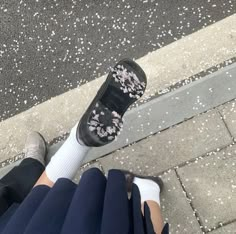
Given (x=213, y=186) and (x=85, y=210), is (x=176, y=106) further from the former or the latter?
(x=85, y=210)

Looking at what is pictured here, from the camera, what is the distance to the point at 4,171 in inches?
88.0

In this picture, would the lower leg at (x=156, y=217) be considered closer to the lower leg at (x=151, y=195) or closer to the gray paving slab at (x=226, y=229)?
the lower leg at (x=151, y=195)

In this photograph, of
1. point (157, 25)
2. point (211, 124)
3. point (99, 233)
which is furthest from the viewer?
point (157, 25)

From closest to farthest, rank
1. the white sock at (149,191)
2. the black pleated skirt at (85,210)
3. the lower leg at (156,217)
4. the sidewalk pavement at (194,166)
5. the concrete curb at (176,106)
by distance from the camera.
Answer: the black pleated skirt at (85,210), the lower leg at (156,217), the white sock at (149,191), the sidewalk pavement at (194,166), the concrete curb at (176,106)

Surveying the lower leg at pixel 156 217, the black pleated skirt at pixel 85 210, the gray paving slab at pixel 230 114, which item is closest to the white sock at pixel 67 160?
the black pleated skirt at pixel 85 210

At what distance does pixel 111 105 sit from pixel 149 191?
42 cm

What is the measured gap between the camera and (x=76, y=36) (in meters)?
2.32

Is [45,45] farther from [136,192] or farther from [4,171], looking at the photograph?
[136,192]

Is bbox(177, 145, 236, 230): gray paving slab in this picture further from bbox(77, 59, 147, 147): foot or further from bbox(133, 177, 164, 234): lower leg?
bbox(77, 59, 147, 147): foot

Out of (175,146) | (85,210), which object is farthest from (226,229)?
(85,210)

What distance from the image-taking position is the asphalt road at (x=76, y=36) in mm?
2262

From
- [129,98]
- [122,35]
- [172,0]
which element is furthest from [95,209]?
[172,0]

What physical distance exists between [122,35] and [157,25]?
19 centimetres

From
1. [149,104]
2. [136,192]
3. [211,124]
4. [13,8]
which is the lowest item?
[211,124]
